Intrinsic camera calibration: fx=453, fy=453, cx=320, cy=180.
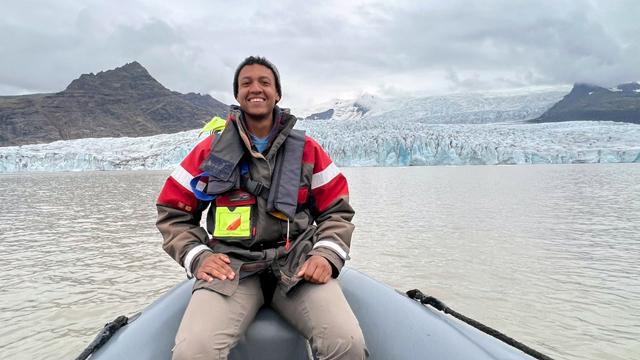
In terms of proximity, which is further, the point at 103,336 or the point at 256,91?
the point at 256,91

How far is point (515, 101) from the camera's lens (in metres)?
73.6

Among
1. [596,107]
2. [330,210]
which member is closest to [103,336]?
[330,210]

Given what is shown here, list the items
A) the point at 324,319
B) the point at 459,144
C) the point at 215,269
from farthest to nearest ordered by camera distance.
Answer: the point at 459,144 → the point at 215,269 → the point at 324,319

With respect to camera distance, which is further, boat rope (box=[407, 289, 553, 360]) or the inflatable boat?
boat rope (box=[407, 289, 553, 360])

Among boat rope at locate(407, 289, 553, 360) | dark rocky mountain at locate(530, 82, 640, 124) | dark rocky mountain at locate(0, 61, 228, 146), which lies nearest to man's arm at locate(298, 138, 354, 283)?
boat rope at locate(407, 289, 553, 360)

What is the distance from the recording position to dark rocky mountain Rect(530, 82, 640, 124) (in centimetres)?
10131

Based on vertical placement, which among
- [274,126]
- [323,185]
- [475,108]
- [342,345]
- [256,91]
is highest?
[475,108]

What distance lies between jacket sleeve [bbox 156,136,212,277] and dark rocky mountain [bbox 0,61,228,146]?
115 m

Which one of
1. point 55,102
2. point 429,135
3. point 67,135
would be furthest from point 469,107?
point 55,102

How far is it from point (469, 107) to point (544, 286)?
74.4 metres

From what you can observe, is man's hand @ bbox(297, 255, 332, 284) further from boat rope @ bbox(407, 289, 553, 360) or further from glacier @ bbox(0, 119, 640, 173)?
glacier @ bbox(0, 119, 640, 173)

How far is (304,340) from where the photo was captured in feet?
5.31

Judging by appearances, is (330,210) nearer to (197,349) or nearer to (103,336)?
(197,349)

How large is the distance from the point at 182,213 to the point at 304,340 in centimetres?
66
